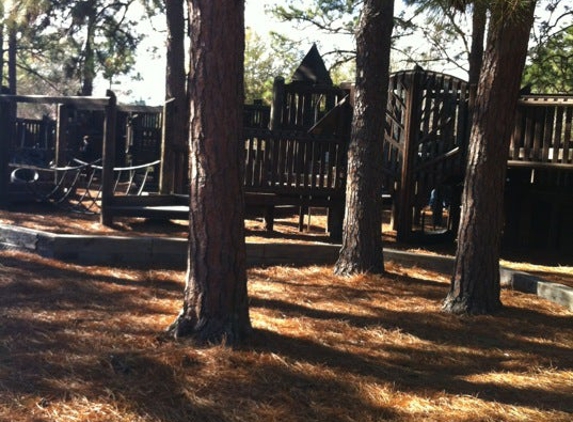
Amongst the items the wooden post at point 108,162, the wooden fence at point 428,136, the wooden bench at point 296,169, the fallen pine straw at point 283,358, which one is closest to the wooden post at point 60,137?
the wooden post at point 108,162

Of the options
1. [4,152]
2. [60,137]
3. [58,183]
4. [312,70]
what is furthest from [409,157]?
[4,152]

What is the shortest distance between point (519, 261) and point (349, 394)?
19.7 feet

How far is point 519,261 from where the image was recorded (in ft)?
30.9

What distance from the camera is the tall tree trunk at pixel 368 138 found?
751cm

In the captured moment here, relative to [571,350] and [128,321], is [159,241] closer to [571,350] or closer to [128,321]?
[128,321]

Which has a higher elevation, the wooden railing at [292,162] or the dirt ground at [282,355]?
the wooden railing at [292,162]

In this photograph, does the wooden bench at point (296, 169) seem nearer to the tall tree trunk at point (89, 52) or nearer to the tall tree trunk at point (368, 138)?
the tall tree trunk at point (368, 138)

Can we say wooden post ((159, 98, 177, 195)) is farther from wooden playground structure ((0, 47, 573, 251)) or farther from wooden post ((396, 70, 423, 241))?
wooden post ((396, 70, 423, 241))

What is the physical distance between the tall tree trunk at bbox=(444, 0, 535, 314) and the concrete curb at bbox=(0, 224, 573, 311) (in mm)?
1355

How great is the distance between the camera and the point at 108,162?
1007cm

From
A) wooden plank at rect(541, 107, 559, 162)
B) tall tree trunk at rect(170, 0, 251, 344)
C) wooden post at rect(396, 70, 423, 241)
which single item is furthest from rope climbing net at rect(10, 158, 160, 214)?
tall tree trunk at rect(170, 0, 251, 344)

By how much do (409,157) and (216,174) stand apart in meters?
5.91

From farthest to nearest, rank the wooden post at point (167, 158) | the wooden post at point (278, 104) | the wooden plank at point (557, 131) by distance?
1. the wooden post at point (278, 104)
2. the wooden post at point (167, 158)
3. the wooden plank at point (557, 131)

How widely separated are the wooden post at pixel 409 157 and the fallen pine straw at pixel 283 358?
3150 millimetres
